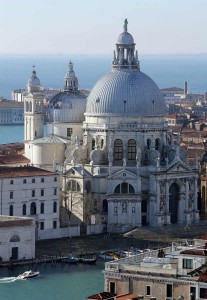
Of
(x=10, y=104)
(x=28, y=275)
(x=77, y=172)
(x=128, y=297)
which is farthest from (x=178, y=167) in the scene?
(x=10, y=104)

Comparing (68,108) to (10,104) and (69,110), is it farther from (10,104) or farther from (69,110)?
(10,104)

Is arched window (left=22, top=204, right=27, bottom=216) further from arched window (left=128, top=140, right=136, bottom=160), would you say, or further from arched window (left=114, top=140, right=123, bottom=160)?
arched window (left=128, top=140, right=136, bottom=160)

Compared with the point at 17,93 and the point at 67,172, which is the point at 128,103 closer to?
the point at 67,172

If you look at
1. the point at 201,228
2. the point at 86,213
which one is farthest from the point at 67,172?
the point at 201,228

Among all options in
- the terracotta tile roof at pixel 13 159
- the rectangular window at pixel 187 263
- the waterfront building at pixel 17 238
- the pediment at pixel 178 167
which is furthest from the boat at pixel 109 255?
the rectangular window at pixel 187 263

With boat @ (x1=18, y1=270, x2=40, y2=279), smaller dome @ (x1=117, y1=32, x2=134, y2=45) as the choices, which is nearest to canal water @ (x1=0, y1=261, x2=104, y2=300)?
boat @ (x1=18, y1=270, x2=40, y2=279)

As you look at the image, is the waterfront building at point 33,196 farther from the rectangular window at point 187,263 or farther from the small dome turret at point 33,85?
the rectangular window at point 187,263
